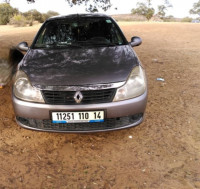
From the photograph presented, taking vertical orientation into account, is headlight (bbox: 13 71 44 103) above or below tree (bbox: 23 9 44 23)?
above

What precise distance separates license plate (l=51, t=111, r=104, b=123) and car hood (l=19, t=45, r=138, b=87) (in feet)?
1.04

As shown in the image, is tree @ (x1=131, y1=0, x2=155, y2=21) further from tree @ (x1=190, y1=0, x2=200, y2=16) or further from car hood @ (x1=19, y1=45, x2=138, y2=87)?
car hood @ (x1=19, y1=45, x2=138, y2=87)

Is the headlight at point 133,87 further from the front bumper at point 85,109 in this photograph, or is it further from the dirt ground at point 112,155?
the dirt ground at point 112,155

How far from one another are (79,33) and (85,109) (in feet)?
5.46

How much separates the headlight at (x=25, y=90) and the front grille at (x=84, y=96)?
0.27 feet

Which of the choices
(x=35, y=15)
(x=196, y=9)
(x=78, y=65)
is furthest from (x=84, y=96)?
(x=196, y=9)

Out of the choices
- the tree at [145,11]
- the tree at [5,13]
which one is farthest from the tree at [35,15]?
the tree at [145,11]

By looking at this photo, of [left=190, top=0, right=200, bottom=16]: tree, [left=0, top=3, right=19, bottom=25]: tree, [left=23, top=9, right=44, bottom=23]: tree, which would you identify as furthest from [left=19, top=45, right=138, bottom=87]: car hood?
[left=190, top=0, right=200, bottom=16]: tree

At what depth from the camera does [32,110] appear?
2312 millimetres

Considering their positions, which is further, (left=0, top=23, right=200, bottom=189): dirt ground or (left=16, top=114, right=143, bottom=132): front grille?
(left=16, top=114, right=143, bottom=132): front grille

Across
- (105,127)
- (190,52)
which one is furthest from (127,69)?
(190,52)

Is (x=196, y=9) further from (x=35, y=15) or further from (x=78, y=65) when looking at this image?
(x=78, y=65)

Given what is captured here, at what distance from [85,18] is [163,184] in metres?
2.94

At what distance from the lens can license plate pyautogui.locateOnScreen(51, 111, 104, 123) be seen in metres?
2.26
